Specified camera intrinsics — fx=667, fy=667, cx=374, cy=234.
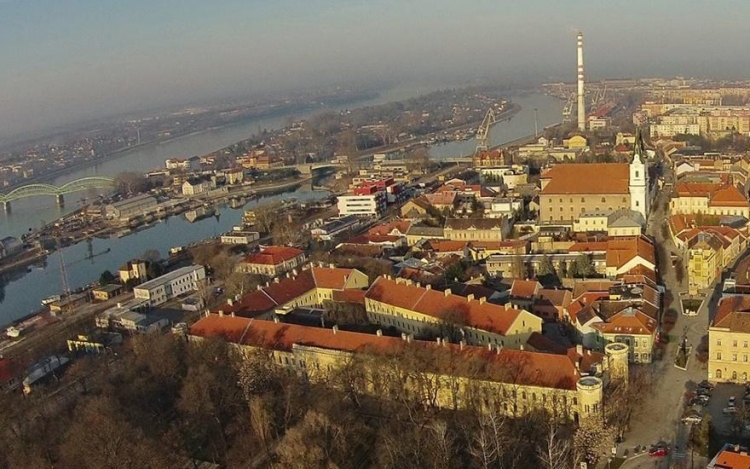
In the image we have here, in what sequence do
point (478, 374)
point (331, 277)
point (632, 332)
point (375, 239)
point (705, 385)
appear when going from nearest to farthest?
point (478, 374) < point (705, 385) < point (632, 332) < point (331, 277) < point (375, 239)

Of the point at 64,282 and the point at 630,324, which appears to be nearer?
the point at 630,324

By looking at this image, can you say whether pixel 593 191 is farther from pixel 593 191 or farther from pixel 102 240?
pixel 102 240

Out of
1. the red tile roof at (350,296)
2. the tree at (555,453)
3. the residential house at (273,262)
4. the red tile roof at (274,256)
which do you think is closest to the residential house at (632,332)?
the tree at (555,453)

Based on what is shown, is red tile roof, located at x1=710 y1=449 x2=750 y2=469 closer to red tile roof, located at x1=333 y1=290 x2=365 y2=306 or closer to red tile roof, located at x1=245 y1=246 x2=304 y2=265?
red tile roof, located at x1=333 y1=290 x2=365 y2=306

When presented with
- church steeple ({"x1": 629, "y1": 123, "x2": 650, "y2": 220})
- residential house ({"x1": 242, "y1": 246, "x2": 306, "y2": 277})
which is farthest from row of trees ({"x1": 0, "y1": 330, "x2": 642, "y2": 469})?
church steeple ({"x1": 629, "y1": 123, "x2": 650, "y2": 220})

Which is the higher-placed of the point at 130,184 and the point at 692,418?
the point at 692,418

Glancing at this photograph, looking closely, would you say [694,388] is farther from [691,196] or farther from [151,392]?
[691,196]

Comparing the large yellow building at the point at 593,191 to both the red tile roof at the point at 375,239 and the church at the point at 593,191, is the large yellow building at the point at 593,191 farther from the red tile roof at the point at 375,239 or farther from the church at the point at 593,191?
the red tile roof at the point at 375,239

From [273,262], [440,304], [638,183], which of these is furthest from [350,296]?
[638,183]
